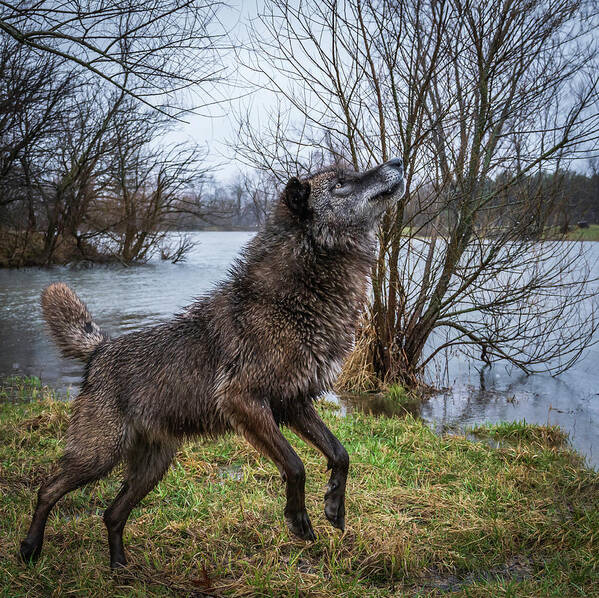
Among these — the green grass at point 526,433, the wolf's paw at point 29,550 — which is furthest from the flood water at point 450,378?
the wolf's paw at point 29,550

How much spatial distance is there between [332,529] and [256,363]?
1.44m

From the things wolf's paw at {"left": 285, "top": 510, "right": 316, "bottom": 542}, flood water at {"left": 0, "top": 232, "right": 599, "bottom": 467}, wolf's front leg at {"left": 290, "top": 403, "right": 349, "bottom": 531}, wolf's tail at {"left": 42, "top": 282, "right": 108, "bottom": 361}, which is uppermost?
wolf's tail at {"left": 42, "top": 282, "right": 108, "bottom": 361}

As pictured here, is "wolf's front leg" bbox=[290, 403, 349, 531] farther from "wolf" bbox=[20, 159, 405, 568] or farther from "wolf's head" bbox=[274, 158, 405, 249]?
"wolf's head" bbox=[274, 158, 405, 249]

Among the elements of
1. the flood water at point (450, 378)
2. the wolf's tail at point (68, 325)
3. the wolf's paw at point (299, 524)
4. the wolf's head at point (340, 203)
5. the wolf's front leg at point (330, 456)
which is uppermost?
the wolf's head at point (340, 203)

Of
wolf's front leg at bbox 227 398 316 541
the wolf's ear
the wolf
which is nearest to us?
wolf's front leg at bbox 227 398 316 541

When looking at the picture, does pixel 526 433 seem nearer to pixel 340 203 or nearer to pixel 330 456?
pixel 330 456

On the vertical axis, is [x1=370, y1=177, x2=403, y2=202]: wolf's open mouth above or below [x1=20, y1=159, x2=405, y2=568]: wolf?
above

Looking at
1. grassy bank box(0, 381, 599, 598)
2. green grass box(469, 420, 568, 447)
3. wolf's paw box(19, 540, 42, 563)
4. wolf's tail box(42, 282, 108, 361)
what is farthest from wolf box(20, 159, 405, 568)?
green grass box(469, 420, 568, 447)

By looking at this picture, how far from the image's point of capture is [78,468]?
332 centimetres

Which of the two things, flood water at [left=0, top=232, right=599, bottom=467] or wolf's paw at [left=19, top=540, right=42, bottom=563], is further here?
flood water at [left=0, top=232, right=599, bottom=467]

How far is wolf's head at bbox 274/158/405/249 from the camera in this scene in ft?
11.5

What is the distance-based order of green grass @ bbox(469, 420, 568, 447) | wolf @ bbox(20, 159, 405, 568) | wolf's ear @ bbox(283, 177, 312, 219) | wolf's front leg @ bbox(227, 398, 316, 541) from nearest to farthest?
wolf's front leg @ bbox(227, 398, 316, 541), wolf @ bbox(20, 159, 405, 568), wolf's ear @ bbox(283, 177, 312, 219), green grass @ bbox(469, 420, 568, 447)

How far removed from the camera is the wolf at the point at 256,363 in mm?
3215

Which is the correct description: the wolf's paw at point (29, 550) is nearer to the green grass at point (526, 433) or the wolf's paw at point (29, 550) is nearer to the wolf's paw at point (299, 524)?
the wolf's paw at point (299, 524)
